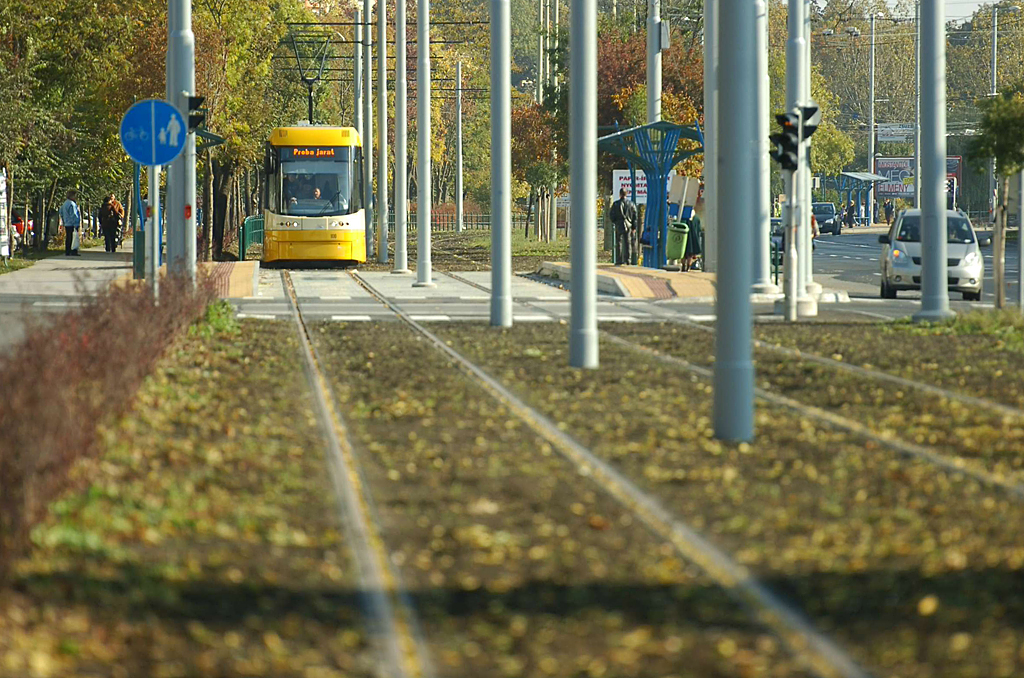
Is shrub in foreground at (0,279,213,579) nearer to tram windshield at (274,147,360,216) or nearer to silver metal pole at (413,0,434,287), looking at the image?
silver metal pole at (413,0,434,287)

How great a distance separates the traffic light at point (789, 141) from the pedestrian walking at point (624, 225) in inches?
626

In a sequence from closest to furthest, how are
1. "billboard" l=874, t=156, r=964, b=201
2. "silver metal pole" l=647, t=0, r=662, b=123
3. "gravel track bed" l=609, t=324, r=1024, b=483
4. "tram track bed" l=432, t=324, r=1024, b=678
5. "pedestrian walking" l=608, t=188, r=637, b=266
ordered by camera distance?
1. "tram track bed" l=432, t=324, r=1024, b=678
2. "gravel track bed" l=609, t=324, r=1024, b=483
3. "silver metal pole" l=647, t=0, r=662, b=123
4. "pedestrian walking" l=608, t=188, r=637, b=266
5. "billboard" l=874, t=156, r=964, b=201

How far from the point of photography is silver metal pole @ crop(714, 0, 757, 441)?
444 inches

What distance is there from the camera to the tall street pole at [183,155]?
2433 centimetres

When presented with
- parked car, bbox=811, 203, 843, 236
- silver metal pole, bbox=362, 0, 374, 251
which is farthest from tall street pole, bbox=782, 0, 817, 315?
parked car, bbox=811, 203, 843, 236

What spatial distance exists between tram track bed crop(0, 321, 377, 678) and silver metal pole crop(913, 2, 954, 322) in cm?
1290

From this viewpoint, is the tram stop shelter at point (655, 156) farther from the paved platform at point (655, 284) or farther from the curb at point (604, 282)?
the paved platform at point (655, 284)

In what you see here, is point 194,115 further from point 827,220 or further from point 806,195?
point 827,220

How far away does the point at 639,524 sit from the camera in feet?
26.7

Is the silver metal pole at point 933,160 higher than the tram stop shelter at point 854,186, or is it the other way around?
the tram stop shelter at point 854,186

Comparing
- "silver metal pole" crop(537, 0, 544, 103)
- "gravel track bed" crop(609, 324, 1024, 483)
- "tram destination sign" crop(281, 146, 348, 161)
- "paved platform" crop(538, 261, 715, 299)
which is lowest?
"gravel track bed" crop(609, 324, 1024, 483)

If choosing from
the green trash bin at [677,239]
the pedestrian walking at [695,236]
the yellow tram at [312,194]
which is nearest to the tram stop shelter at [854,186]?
the pedestrian walking at [695,236]

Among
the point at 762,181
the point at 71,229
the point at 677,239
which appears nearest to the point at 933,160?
the point at 762,181

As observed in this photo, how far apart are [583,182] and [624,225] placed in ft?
80.9
